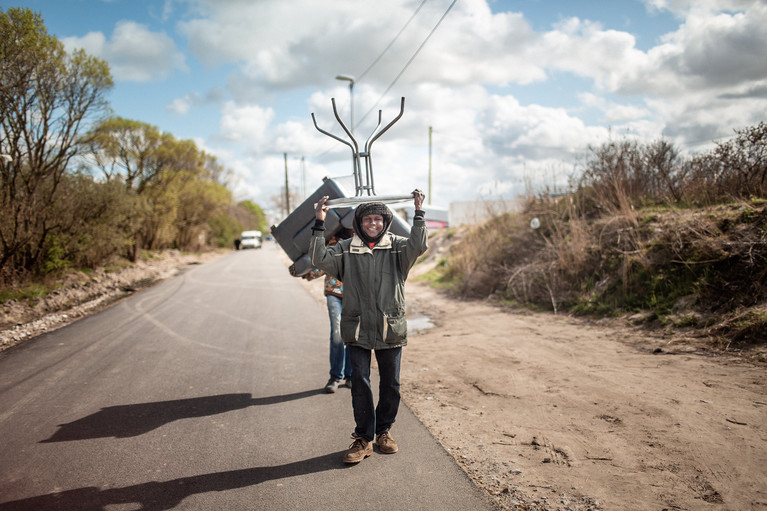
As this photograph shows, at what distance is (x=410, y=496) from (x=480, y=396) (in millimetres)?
2143

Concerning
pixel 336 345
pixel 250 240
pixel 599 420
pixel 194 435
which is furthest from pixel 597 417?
pixel 250 240

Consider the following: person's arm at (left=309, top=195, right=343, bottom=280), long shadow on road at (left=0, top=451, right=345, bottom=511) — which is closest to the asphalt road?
long shadow on road at (left=0, top=451, right=345, bottom=511)

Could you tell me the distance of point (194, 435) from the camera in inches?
162

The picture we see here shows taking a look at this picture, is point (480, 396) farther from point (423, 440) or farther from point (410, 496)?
point (410, 496)

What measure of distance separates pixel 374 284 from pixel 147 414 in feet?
8.86

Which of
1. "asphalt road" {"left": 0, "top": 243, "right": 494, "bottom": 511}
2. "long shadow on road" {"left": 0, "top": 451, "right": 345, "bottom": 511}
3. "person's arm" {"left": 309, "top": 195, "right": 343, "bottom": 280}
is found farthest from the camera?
"person's arm" {"left": 309, "top": 195, "right": 343, "bottom": 280}

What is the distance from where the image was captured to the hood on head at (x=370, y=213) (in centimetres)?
371

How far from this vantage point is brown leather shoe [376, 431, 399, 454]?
3756 mm

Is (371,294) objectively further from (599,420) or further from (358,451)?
(599,420)

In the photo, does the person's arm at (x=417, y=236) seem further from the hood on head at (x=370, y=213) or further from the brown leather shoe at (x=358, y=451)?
the brown leather shoe at (x=358, y=451)

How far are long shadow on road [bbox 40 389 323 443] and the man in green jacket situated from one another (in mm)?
1554

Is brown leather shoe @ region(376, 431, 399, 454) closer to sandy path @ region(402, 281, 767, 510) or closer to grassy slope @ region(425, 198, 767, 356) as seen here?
sandy path @ region(402, 281, 767, 510)

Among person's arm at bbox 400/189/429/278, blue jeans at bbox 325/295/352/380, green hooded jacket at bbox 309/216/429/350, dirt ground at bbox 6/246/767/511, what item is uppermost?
person's arm at bbox 400/189/429/278

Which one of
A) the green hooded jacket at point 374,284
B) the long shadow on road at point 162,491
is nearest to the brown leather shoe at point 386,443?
the long shadow on road at point 162,491
